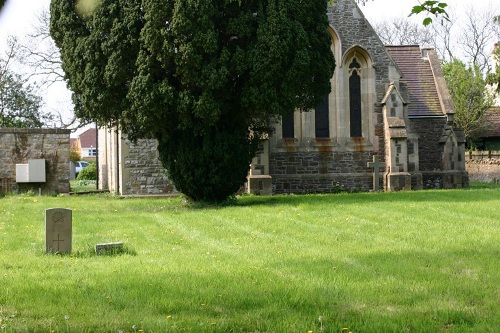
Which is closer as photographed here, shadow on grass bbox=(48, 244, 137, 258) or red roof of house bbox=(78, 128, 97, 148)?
shadow on grass bbox=(48, 244, 137, 258)

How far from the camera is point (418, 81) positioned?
29.6 meters

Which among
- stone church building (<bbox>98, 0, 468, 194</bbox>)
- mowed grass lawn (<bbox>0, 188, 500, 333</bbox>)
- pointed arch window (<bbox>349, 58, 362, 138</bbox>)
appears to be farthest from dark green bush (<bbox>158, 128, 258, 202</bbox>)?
pointed arch window (<bbox>349, 58, 362, 138</bbox>)

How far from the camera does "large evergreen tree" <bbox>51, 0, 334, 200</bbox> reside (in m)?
18.1

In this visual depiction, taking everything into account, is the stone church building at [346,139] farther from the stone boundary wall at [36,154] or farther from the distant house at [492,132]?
the distant house at [492,132]

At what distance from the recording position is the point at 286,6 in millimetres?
19016

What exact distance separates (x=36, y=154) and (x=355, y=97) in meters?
12.4

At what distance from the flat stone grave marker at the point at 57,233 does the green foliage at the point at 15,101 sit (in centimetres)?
3266

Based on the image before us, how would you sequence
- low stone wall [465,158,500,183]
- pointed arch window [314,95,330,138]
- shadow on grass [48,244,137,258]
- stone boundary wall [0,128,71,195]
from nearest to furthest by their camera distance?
shadow on grass [48,244,137,258] → pointed arch window [314,95,330,138] → stone boundary wall [0,128,71,195] → low stone wall [465,158,500,183]

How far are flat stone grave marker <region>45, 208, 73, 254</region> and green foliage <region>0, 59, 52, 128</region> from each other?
32.7 metres

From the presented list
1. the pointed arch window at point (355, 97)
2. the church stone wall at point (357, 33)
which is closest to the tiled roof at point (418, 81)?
the church stone wall at point (357, 33)

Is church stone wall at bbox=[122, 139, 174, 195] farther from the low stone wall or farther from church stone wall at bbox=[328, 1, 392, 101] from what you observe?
the low stone wall

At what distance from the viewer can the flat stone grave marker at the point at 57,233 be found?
34.7 ft

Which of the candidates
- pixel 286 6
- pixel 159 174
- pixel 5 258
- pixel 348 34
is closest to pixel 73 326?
pixel 5 258

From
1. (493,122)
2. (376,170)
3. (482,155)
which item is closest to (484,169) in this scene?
(482,155)
